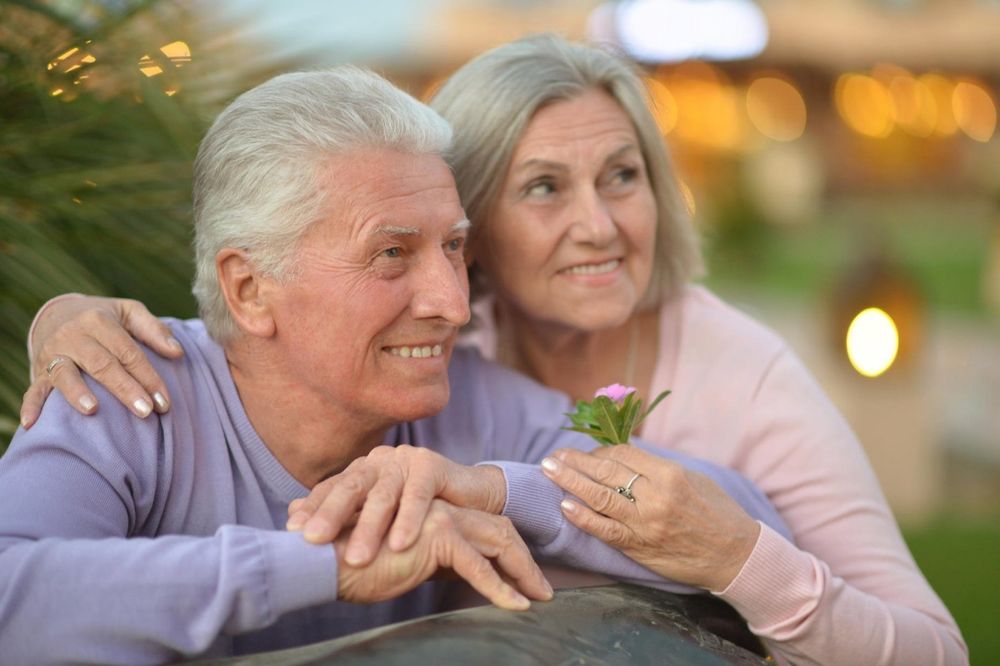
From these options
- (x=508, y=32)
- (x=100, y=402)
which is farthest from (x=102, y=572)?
(x=508, y=32)

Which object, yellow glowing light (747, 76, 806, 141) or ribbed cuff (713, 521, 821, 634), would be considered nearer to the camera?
ribbed cuff (713, 521, 821, 634)

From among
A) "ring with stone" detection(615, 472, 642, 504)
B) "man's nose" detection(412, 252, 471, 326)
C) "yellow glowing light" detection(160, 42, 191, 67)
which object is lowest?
"ring with stone" detection(615, 472, 642, 504)

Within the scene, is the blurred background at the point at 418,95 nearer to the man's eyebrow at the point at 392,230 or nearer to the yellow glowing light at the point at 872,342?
the yellow glowing light at the point at 872,342

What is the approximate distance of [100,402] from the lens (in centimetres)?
210

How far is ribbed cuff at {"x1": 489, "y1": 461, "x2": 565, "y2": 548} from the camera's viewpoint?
2113 millimetres

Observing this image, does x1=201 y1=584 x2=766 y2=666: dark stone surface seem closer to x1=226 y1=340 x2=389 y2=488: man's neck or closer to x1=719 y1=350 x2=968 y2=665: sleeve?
x1=719 y1=350 x2=968 y2=665: sleeve

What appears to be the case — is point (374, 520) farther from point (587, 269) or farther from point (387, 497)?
point (587, 269)

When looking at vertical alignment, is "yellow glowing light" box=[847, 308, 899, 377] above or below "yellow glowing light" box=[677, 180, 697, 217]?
below

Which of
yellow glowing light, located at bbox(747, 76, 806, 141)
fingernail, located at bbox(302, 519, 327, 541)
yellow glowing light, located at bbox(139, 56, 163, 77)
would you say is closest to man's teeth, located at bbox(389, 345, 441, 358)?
fingernail, located at bbox(302, 519, 327, 541)

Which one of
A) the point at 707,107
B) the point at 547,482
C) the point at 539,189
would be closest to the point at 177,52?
the point at 539,189

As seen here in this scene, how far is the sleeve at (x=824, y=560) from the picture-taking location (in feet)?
7.38

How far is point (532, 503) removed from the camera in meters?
2.13

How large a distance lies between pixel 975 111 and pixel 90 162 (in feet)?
110

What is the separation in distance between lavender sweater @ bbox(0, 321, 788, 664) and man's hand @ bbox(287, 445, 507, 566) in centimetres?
4
